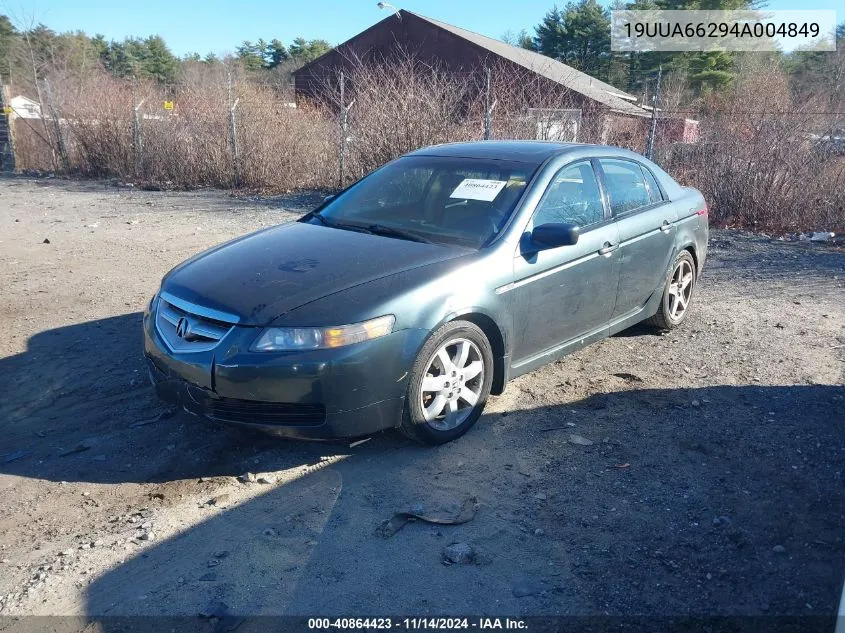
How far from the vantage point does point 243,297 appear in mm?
3633

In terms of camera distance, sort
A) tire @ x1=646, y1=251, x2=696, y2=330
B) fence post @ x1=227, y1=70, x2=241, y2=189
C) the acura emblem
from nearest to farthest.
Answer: the acura emblem → tire @ x1=646, y1=251, x2=696, y2=330 → fence post @ x1=227, y1=70, x2=241, y2=189

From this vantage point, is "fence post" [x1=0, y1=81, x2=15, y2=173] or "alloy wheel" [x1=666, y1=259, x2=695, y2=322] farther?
"fence post" [x1=0, y1=81, x2=15, y2=173]

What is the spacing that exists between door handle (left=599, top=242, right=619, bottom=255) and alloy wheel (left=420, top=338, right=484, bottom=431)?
1339mm

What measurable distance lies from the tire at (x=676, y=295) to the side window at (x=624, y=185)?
716 millimetres

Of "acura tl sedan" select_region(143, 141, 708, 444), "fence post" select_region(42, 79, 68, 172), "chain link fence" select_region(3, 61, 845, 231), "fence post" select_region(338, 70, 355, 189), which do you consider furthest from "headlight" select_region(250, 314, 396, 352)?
"fence post" select_region(42, 79, 68, 172)

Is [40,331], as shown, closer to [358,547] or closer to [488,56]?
[358,547]

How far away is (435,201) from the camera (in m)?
4.65

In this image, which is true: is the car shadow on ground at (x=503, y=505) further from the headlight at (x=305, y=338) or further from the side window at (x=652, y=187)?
the side window at (x=652, y=187)

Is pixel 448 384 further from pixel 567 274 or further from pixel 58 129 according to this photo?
pixel 58 129

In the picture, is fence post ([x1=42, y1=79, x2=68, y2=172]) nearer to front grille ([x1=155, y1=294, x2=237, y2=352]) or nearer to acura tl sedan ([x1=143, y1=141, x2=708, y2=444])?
acura tl sedan ([x1=143, y1=141, x2=708, y2=444])

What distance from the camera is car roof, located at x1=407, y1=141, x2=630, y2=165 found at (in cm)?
476

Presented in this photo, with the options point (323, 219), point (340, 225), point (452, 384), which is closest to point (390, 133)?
point (323, 219)

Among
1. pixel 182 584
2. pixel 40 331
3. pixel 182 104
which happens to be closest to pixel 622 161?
pixel 182 584

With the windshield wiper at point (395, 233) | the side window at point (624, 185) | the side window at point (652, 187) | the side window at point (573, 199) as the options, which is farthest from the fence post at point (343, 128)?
the windshield wiper at point (395, 233)
